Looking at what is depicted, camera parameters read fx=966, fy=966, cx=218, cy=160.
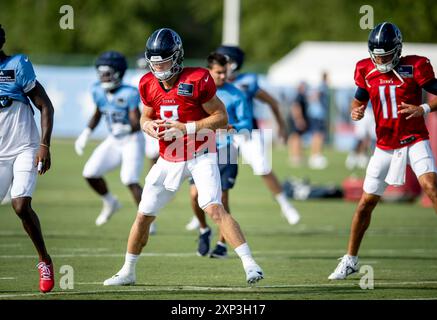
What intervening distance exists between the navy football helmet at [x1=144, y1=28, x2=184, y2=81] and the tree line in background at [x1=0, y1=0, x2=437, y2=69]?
3880cm

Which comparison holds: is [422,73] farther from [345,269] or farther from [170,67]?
[170,67]

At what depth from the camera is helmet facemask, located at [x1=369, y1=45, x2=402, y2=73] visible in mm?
8148

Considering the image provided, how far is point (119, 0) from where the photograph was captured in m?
48.3

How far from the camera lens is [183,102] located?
7621 millimetres

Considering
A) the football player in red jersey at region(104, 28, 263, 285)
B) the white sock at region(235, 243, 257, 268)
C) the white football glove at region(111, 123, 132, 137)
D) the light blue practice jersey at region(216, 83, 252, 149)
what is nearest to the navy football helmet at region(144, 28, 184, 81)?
the football player in red jersey at region(104, 28, 263, 285)

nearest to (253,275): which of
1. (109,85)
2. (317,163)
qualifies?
(109,85)

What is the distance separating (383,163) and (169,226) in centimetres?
475

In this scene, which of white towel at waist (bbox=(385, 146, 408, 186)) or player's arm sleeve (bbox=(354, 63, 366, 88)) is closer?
white towel at waist (bbox=(385, 146, 408, 186))

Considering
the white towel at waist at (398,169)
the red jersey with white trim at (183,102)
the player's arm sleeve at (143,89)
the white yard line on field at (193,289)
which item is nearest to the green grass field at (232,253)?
the white yard line on field at (193,289)

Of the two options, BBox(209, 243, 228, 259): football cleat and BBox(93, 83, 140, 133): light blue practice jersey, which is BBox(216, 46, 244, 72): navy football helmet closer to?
BBox(93, 83, 140, 133): light blue practice jersey

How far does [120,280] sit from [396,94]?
9.27 feet

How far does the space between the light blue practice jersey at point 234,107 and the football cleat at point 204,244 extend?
92cm

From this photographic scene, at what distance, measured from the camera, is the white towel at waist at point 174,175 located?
25.2 ft
